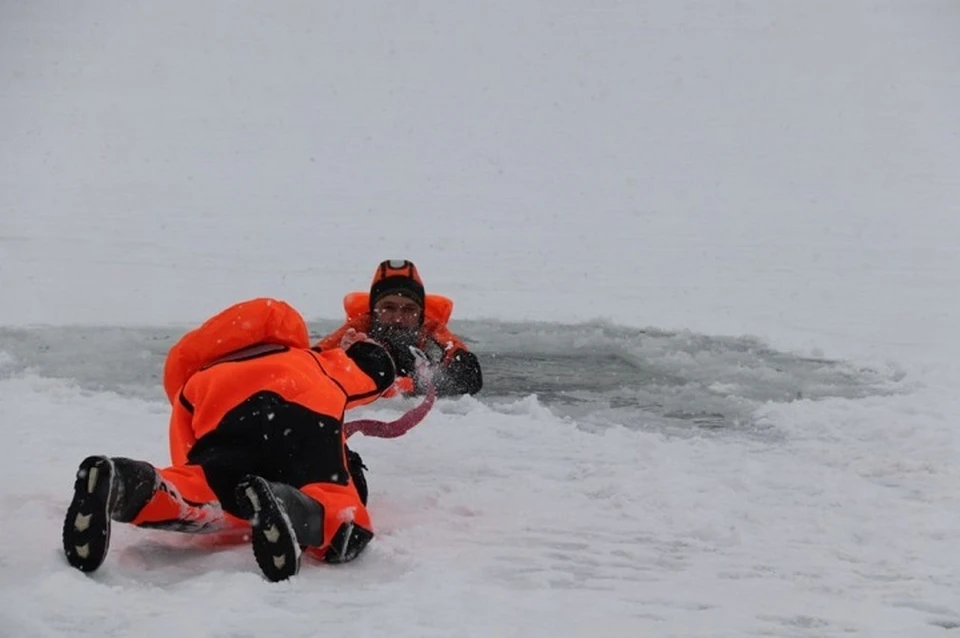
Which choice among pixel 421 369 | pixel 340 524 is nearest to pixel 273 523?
pixel 340 524

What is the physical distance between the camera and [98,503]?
3246 millimetres

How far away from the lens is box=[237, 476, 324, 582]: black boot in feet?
11.0

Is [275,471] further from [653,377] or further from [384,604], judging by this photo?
[653,377]

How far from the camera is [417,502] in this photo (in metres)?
4.72

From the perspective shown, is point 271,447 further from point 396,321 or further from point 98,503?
point 396,321

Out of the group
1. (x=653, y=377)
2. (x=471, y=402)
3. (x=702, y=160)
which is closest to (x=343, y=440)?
(x=471, y=402)

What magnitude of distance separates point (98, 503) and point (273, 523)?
458mm

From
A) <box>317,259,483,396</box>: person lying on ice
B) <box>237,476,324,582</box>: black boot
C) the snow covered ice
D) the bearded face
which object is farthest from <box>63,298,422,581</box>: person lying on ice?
the bearded face

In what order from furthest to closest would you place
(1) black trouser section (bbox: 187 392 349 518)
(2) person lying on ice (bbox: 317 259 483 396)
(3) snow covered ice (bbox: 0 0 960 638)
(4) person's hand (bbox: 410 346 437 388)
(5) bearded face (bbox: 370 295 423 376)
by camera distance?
(5) bearded face (bbox: 370 295 423 376) < (2) person lying on ice (bbox: 317 259 483 396) < (4) person's hand (bbox: 410 346 437 388) < (1) black trouser section (bbox: 187 392 349 518) < (3) snow covered ice (bbox: 0 0 960 638)

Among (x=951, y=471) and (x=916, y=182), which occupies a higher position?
(x=916, y=182)

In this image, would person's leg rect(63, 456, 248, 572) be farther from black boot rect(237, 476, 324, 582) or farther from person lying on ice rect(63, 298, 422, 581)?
black boot rect(237, 476, 324, 582)

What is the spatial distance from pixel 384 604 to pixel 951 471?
2920 millimetres

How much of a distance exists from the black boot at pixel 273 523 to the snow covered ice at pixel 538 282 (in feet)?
0.25

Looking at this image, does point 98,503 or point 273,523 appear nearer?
point 98,503
